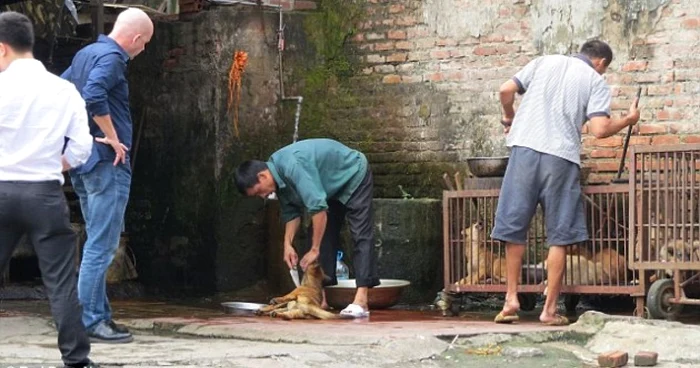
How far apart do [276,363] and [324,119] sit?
5.34 m

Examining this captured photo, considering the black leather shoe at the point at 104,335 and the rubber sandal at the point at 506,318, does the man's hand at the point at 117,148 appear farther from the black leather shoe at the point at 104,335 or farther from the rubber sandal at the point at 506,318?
the rubber sandal at the point at 506,318

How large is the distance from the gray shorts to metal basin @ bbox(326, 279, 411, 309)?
55.0 inches

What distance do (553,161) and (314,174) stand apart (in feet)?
5.19

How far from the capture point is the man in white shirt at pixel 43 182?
5566mm

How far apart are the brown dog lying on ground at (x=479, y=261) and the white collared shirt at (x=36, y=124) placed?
3959 mm

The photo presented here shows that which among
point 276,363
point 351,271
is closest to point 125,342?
point 276,363

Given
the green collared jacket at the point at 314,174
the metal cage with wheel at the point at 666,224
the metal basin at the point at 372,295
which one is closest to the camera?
the metal cage with wheel at the point at 666,224

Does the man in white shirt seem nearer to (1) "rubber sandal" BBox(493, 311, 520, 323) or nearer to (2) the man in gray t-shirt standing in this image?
(1) "rubber sandal" BBox(493, 311, 520, 323)

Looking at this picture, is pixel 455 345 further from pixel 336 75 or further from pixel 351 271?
pixel 336 75

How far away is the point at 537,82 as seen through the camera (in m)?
8.23

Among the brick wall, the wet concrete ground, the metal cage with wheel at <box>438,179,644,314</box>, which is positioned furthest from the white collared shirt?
the brick wall

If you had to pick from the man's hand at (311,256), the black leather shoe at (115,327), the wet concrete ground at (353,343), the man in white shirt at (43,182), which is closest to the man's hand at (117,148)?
the black leather shoe at (115,327)

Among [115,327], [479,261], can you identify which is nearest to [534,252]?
[479,261]

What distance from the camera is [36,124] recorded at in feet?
18.6
